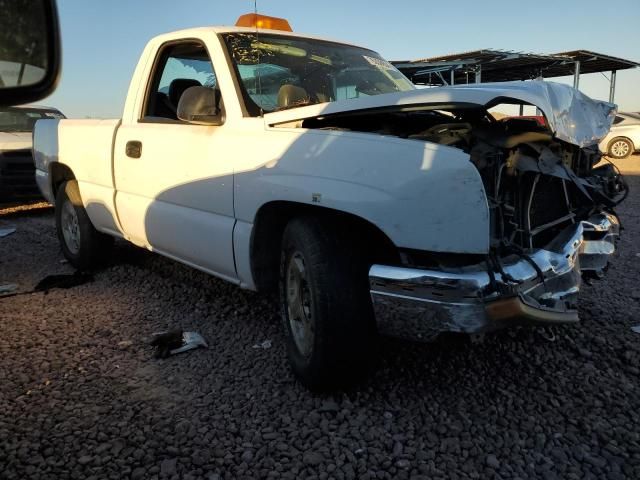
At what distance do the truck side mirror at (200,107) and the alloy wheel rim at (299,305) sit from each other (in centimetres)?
105

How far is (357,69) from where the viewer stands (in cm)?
403

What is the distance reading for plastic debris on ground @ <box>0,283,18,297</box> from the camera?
4641 mm

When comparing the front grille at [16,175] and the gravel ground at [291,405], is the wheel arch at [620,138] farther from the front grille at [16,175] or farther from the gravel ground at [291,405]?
the front grille at [16,175]

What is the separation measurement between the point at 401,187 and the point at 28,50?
1.44 meters

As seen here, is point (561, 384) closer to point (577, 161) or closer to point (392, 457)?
point (392, 457)

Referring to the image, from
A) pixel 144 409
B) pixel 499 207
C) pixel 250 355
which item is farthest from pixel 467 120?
pixel 144 409

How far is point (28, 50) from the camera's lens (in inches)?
66.5

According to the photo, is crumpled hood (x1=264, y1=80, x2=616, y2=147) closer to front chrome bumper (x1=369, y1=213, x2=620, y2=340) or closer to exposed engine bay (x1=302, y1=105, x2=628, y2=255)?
exposed engine bay (x1=302, y1=105, x2=628, y2=255)

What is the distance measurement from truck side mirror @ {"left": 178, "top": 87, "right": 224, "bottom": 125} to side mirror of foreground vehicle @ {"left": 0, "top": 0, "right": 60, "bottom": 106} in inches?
60.5

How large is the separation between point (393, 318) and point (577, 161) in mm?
1804

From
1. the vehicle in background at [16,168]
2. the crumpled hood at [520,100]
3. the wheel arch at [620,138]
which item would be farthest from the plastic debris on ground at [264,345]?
Answer: the wheel arch at [620,138]

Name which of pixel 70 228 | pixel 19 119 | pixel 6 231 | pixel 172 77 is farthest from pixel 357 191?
pixel 19 119

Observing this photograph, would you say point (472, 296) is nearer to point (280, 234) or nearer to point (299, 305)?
point (299, 305)

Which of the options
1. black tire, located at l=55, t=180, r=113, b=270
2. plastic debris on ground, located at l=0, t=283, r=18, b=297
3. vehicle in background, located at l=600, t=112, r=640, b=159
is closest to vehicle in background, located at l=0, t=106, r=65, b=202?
black tire, located at l=55, t=180, r=113, b=270
